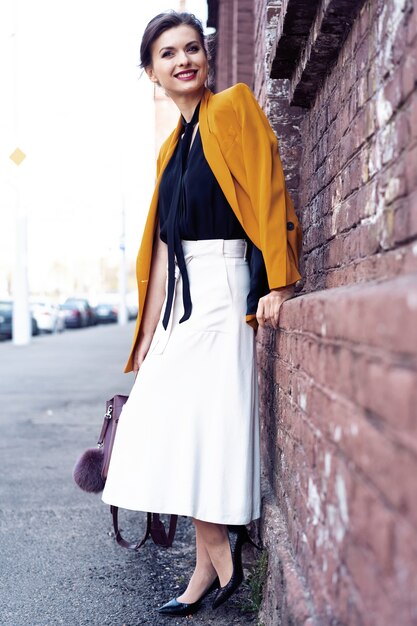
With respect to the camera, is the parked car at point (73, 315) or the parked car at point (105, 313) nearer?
the parked car at point (73, 315)

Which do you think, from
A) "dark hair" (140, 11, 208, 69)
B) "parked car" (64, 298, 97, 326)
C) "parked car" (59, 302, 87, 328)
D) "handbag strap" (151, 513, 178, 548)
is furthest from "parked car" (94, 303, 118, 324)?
"dark hair" (140, 11, 208, 69)

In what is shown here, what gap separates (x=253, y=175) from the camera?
2971 millimetres

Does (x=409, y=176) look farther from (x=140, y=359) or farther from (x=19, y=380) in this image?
(x=19, y=380)

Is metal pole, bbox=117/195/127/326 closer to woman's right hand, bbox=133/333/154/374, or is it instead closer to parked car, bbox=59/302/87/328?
parked car, bbox=59/302/87/328

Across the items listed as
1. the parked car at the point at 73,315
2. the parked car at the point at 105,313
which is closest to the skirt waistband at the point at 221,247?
the parked car at the point at 73,315

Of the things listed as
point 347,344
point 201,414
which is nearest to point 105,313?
point 201,414

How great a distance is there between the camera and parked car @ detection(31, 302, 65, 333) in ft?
111

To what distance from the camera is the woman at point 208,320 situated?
2.92 metres

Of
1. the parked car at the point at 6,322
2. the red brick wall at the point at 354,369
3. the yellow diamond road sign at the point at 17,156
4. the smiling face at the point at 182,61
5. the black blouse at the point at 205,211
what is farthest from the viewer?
the parked car at the point at 6,322

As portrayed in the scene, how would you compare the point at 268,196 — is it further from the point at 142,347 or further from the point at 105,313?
the point at 105,313

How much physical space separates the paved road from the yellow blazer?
129 cm

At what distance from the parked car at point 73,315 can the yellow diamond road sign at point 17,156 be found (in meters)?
21.9

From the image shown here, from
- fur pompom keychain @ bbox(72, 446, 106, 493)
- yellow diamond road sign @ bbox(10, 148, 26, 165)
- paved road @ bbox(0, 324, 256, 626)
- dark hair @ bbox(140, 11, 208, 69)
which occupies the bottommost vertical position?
paved road @ bbox(0, 324, 256, 626)

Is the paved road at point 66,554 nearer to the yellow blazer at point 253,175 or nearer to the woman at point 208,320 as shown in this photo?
the woman at point 208,320
